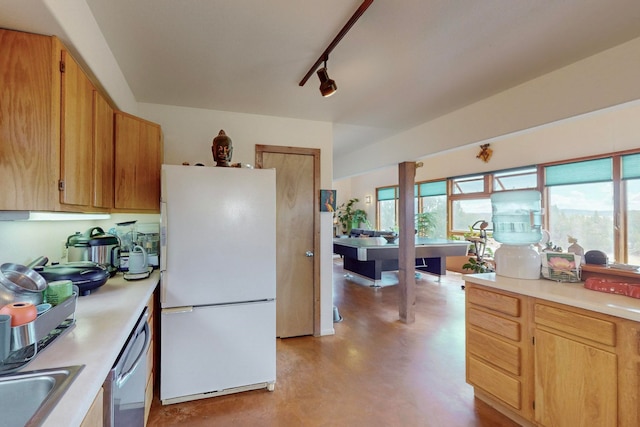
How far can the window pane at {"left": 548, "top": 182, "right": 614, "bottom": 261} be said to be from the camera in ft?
14.5

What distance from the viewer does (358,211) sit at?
9.66m

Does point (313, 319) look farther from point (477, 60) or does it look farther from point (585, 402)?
point (477, 60)

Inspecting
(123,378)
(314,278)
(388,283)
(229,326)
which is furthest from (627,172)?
(123,378)

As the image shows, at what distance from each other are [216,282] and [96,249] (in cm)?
82

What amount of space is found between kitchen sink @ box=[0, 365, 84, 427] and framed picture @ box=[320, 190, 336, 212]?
8.38ft

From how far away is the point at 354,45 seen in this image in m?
1.81

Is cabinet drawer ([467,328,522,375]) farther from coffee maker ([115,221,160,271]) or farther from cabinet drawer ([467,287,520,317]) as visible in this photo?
coffee maker ([115,221,160,271])

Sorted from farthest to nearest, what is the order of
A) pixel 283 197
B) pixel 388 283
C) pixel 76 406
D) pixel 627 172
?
1. pixel 388 283
2. pixel 627 172
3. pixel 283 197
4. pixel 76 406

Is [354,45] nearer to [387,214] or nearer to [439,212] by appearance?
[439,212]

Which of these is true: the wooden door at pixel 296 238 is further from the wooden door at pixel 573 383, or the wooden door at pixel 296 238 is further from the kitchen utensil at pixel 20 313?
the kitchen utensil at pixel 20 313

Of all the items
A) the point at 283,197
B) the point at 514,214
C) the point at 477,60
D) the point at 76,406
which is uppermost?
the point at 477,60

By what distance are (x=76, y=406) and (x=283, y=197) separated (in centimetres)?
253

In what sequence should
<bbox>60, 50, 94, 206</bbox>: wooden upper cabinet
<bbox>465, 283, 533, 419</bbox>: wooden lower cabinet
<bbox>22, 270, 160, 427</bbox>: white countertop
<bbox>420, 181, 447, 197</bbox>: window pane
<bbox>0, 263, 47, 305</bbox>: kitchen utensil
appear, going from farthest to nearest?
1. <bbox>420, 181, 447, 197</bbox>: window pane
2. <bbox>465, 283, 533, 419</bbox>: wooden lower cabinet
3. <bbox>60, 50, 94, 206</bbox>: wooden upper cabinet
4. <bbox>0, 263, 47, 305</bbox>: kitchen utensil
5. <bbox>22, 270, 160, 427</bbox>: white countertop

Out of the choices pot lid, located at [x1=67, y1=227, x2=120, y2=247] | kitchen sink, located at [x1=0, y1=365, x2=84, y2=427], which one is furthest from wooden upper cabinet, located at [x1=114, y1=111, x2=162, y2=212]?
kitchen sink, located at [x1=0, y1=365, x2=84, y2=427]
